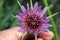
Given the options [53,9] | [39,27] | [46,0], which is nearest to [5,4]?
[53,9]

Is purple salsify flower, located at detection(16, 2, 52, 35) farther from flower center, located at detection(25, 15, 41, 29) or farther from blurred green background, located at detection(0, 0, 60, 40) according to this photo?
blurred green background, located at detection(0, 0, 60, 40)

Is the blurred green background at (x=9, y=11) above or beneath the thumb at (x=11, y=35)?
above

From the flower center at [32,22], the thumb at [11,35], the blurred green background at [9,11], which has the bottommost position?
the thumb at [11,35]

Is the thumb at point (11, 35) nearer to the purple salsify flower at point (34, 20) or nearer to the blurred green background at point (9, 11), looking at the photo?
the purple salsify flower at point (34, 20)

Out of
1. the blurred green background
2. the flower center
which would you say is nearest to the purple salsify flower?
the flower center

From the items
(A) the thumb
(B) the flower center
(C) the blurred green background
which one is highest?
(C) the blurred green background

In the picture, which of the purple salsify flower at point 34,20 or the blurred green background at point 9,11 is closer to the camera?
the purple salsify flower at point 34,20

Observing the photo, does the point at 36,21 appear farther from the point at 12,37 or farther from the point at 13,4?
the point at 13,4

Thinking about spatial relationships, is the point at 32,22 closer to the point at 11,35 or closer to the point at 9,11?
the point at 11,35

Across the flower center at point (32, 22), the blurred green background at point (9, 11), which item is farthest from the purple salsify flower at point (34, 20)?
the blurred green background at point (9, 11)
